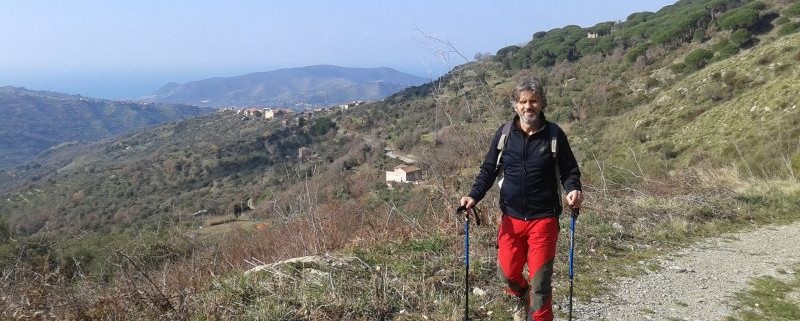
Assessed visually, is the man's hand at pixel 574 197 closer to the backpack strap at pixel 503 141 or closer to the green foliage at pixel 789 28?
the backpack strap at pixel 503 141

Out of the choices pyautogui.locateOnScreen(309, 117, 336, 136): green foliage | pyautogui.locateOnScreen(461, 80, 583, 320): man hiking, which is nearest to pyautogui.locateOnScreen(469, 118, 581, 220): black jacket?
pyautogui.locateOnScreen(461, 80, 583, 320): man hiking

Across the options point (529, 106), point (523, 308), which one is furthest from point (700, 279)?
point (529, 106)

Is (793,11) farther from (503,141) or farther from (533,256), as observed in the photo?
(533,256)

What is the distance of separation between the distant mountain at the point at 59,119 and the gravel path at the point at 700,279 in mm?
136697

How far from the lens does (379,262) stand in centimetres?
500

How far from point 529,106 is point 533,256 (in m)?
0.92

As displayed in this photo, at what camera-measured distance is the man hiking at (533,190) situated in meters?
3.15

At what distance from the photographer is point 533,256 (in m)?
3.18

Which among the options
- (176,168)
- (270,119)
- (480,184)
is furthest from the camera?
(270,119)

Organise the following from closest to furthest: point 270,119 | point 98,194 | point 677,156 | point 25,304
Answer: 1. point 25,304
2. point 677,156
3. point 98,194
4. point 270,119

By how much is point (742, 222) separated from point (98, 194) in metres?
54.6

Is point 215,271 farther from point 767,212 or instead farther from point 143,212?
point 143,212

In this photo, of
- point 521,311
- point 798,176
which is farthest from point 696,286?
point 798,176

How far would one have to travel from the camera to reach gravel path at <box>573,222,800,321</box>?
4258 mm
